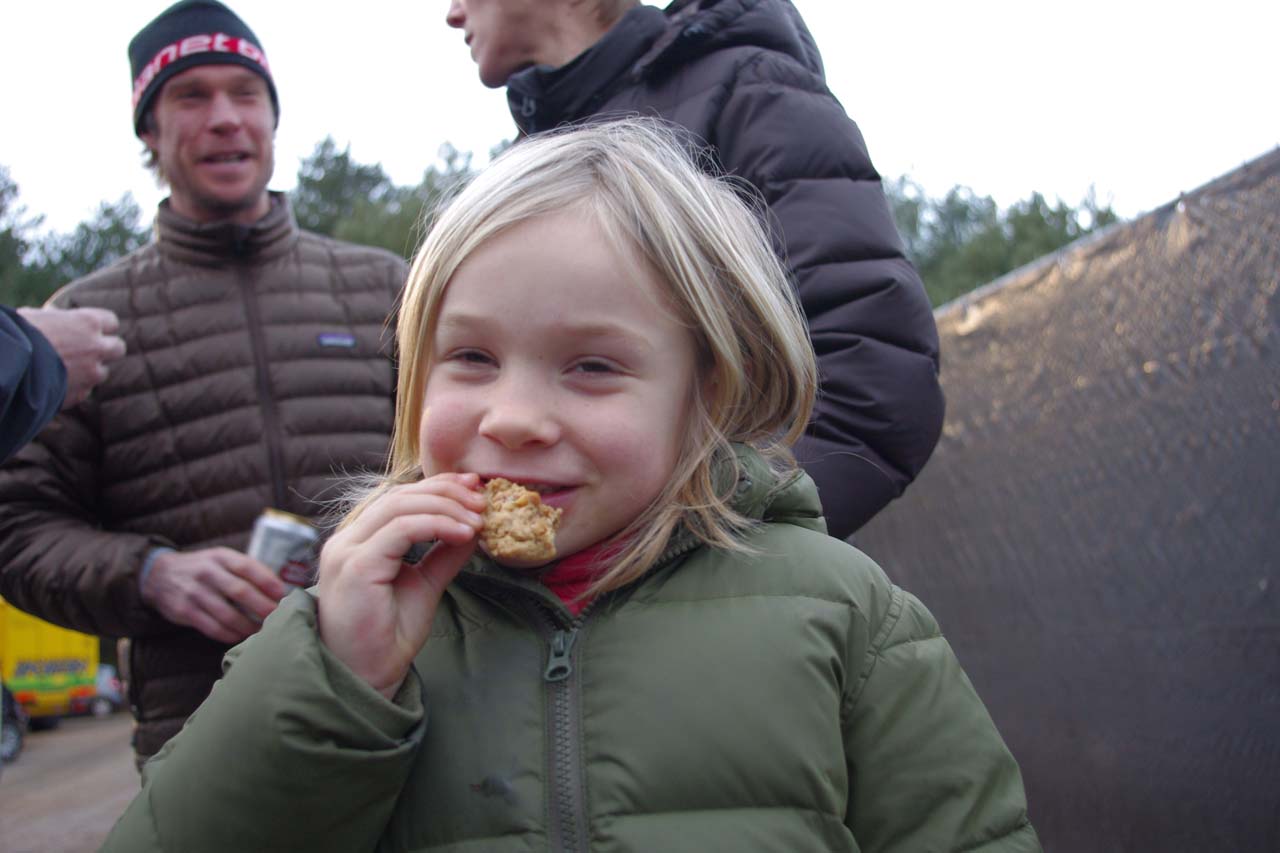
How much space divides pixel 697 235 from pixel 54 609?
73.6 inches

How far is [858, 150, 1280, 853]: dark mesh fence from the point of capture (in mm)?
2619

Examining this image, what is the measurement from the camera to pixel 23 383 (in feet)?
7.06

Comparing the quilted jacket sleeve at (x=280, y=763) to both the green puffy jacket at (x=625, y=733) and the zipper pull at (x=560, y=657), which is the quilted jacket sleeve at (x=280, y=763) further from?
the zipper pull at (x=560, y=657)

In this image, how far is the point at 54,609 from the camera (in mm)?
2580

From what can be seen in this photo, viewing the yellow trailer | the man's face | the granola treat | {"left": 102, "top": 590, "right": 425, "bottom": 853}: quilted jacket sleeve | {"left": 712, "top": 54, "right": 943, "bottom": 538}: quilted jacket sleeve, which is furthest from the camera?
the yellow trailer

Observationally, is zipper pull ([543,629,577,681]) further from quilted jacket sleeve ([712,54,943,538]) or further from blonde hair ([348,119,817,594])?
quilted jacket sleeve ([712,54,943,538])

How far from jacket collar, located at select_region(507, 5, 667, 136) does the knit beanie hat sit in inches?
→ 49.3

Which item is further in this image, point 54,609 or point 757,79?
point 54,609

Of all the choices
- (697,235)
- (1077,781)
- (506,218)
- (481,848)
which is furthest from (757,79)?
(1077,781)

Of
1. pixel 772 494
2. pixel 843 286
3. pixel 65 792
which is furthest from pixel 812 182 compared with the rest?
pixel 65 792

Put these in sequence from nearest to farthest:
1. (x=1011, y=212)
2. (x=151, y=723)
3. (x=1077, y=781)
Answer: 1. (x=151, y=723)
2. (x=1077, y=781)
3. (x=1011, y=212)

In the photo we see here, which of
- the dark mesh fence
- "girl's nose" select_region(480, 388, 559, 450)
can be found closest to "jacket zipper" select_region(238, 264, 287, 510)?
"girl's nose" select_region(480, 388, 559, 450)

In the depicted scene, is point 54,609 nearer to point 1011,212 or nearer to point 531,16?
point 531,16

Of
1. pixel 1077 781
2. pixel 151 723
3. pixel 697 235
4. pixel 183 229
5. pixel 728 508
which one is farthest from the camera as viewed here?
pixel 1077 781
